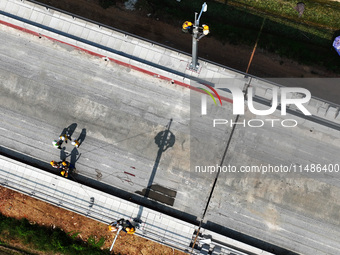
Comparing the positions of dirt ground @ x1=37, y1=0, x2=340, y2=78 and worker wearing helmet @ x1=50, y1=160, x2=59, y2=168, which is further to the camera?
dirt ground @ x1=37, y1=0, x2=340, y2=78

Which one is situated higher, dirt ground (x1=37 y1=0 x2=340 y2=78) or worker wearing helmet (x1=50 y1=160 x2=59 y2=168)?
dirt ground (x1=37 y1=0 x2=340 y2=78)

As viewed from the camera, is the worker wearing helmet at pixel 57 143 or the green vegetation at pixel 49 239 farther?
the green vegetation at pixel 49 239

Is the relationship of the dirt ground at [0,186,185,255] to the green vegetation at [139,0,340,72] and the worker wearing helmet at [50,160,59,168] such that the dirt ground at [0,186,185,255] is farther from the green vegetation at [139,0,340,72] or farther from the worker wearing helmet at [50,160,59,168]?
the green vegetation at [139,0,340,72]

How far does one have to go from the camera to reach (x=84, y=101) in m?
25.2

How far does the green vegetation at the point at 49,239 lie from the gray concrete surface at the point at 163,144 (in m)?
9.69

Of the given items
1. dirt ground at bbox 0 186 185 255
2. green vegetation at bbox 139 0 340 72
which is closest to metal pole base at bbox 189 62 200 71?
green vegetation at bbox 139 0 340 72

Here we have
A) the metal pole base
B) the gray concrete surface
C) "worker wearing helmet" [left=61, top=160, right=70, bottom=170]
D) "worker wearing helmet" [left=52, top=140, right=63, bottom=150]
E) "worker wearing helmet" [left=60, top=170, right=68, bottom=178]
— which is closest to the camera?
the metal pole base

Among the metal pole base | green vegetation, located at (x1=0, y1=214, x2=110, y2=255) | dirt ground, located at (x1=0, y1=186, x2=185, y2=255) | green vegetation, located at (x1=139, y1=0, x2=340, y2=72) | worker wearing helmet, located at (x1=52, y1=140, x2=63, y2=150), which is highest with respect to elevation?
green vegetation, located at (x1=139, y1=0, x2=340, y2=72)

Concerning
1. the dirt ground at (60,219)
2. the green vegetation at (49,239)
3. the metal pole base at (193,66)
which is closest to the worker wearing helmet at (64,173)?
the dirt ground at (60,219)

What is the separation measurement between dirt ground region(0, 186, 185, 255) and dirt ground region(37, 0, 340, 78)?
22834mm

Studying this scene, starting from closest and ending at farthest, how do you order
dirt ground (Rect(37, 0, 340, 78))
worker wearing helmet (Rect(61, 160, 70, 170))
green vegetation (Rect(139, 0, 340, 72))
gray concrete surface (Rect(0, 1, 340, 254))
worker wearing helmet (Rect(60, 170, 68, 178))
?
worker wearing helmet (Rect(60, 170, 68, 178)) → worker wearing helmet (Rect(61, 160, 70, 170)) → gray concrete surface (Rect(0, 1, 340, 254)) → dirt ground (Rect(37, 0, 340, 78)) → green vegetation (Rect(139, 0, 340, 72))

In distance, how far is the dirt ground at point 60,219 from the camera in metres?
28.7

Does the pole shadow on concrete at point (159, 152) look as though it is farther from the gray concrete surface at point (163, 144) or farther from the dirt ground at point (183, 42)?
the dirt ground at point (183, 42)

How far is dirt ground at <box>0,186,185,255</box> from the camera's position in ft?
94.2
